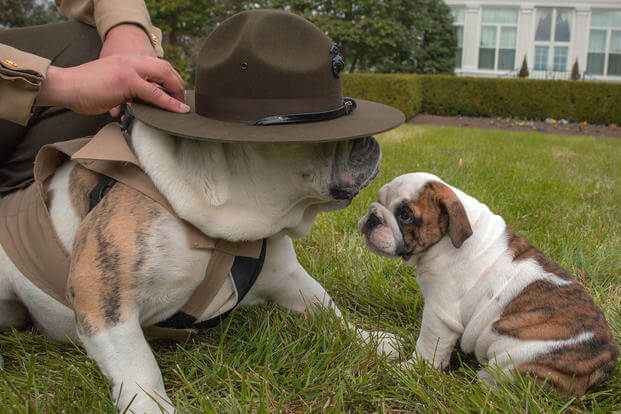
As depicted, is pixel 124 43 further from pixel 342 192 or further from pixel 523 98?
pixel 523 98

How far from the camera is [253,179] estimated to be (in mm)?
1734

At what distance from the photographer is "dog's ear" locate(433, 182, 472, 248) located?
76.5 inches

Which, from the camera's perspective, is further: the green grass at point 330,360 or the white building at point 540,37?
the white building at point 540,37

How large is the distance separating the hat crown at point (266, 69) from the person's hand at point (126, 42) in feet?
2.14

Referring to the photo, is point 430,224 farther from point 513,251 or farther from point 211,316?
point 211,316

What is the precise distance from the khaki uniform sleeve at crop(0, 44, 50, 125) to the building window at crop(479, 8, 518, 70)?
89.4 ft

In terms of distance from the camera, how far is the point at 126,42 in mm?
2215

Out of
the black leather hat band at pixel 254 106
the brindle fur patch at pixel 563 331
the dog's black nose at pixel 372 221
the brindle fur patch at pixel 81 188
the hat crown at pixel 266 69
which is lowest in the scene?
the brindle fur patch at pixel 563 331

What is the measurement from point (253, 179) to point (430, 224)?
74 cm

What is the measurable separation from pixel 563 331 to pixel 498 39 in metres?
27.4

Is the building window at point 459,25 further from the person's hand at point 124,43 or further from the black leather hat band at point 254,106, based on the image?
the black leather hat band at point 254,106

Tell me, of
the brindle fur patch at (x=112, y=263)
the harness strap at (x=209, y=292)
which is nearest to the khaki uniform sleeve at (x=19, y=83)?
the brindle fur patch at (x=112, y=263)

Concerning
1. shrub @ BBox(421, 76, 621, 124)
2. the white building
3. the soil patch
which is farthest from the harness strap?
the white building

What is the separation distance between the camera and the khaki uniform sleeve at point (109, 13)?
2.31 metres
